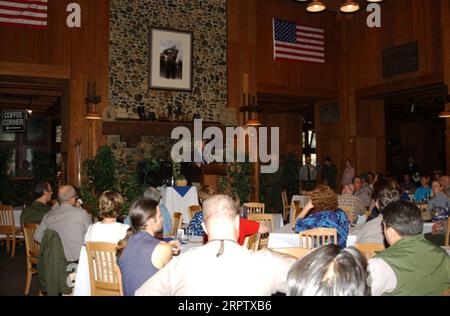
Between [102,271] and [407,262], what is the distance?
2.22 m

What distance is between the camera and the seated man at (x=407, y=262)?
2.23m

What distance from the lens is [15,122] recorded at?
46.1ft

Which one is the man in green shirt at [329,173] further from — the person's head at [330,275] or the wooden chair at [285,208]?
the person's head at [330,275]

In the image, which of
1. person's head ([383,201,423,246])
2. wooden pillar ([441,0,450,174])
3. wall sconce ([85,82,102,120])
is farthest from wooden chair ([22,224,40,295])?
wooden pillar ([441,0,450,174])

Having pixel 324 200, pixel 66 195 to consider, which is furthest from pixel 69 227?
pixel 324 200

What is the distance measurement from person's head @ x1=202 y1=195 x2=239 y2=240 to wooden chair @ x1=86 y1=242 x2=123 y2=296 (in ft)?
5.14

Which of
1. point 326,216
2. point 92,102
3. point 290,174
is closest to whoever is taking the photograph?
point 326,216

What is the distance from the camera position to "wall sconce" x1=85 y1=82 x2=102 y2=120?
982 cm

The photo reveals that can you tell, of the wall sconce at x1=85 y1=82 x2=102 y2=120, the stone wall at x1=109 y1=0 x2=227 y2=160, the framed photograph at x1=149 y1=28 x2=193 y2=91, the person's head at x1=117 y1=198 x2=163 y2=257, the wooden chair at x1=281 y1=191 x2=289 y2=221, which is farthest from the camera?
the framed photograph at x1=149 y1=28 x2=193 y2=91

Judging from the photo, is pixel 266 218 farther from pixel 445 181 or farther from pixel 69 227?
pixel 445 181

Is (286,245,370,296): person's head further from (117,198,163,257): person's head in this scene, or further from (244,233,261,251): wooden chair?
(244,233,261,251): wooden chair

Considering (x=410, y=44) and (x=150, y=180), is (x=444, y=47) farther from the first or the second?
(x=150, y=180)

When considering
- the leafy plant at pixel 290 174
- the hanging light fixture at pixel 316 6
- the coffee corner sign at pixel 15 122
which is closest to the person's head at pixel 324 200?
the hanging light fixture at pixel 316 6

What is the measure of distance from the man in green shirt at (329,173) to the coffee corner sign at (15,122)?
9.42 m
